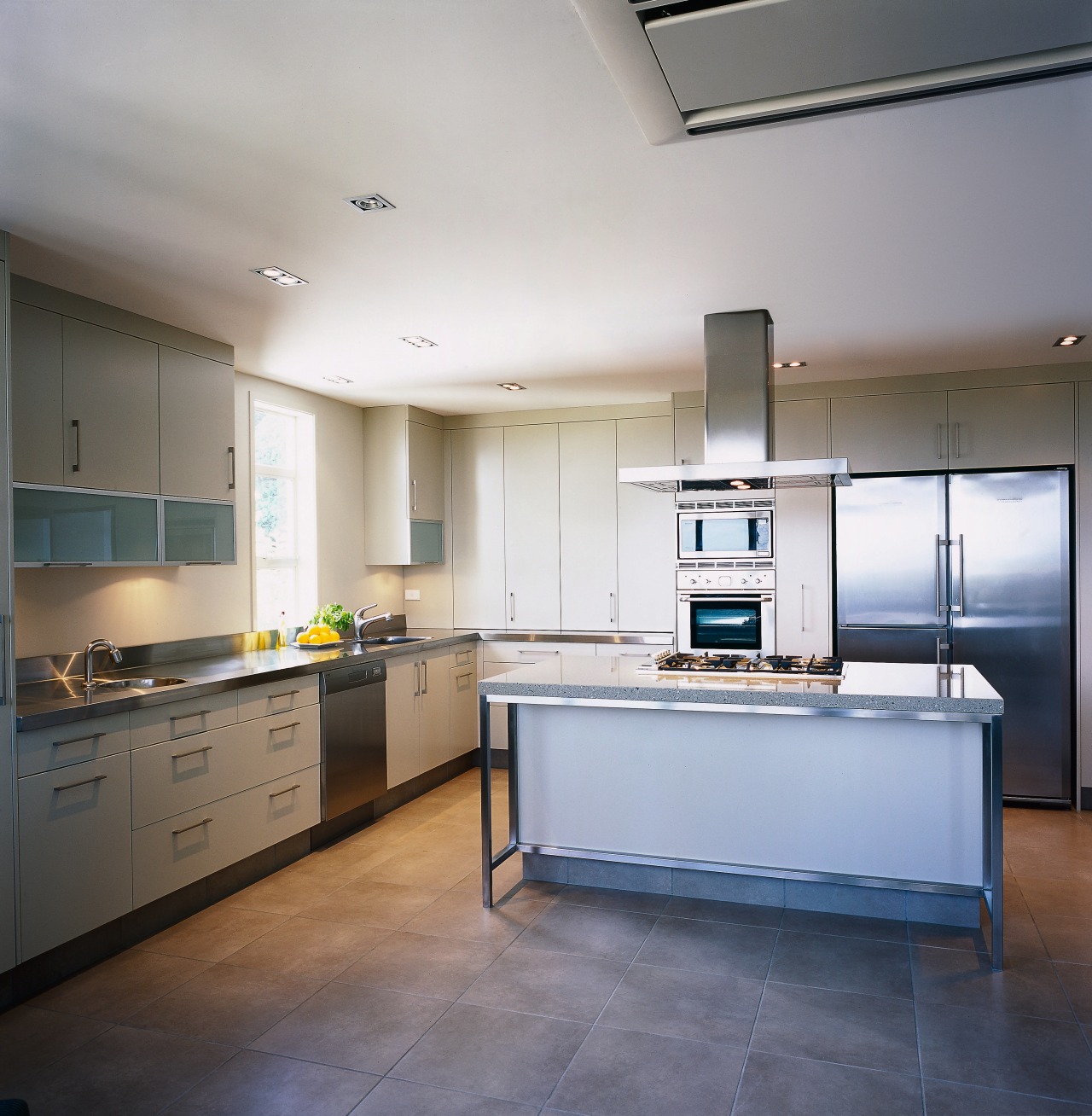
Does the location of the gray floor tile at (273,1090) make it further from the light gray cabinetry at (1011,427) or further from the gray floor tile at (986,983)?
Answer: the light gray cabinetry at (1011,427)

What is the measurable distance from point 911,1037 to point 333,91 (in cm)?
287

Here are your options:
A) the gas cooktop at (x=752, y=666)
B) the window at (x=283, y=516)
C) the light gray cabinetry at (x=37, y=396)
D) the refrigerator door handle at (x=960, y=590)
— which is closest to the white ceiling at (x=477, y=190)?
the light gray cabinetry at (x=37, y=396)

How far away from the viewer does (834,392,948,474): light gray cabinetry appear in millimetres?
5039

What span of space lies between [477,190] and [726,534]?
3.32m

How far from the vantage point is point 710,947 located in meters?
3.12

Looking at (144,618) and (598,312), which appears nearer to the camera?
(598,312)

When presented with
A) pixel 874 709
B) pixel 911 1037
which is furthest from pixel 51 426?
pixel 911 1037

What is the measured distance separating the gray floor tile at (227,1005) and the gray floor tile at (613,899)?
1.12 meters

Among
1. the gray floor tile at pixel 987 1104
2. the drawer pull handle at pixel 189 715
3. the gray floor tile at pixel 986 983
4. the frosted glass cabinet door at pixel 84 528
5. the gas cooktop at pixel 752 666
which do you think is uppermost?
the frosted glass cabinet door at pixel 84 528

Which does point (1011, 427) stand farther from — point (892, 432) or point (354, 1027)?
point (354, 1027)

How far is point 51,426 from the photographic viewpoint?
3.17m

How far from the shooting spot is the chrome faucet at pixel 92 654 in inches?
137

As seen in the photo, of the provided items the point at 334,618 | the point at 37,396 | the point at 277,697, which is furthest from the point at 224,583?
the point at 37,396

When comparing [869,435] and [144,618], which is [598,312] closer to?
[869,435]
